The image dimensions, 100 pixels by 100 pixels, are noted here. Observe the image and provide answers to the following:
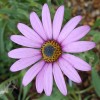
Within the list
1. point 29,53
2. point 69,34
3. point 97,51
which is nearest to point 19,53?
point 29,53

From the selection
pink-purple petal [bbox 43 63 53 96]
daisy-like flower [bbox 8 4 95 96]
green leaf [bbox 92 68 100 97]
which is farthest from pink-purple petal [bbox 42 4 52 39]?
green leaf [bbox 92 68 100 97]

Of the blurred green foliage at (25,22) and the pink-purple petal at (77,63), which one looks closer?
the pink-purple petal at (77,63)

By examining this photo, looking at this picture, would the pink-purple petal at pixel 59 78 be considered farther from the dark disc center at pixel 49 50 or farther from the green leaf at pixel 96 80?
the green leaf at pixel 96 80

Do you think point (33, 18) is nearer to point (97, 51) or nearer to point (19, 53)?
point (19, 53)

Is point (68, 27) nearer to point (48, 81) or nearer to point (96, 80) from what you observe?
point (48, 81)

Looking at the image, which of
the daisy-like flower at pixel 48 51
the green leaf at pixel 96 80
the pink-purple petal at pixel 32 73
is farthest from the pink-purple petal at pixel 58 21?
the green leaf at pixel 96 80
